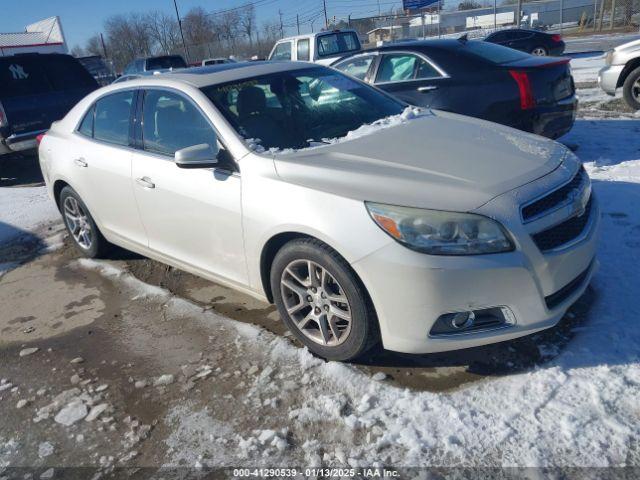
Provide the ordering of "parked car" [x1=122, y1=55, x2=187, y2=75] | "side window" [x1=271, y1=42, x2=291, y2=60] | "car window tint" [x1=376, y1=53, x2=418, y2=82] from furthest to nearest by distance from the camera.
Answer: "parked car" [x1=122, y1=55, x2=187, y2=75], "side window" [x1=271, y1=42, x2=291, y2=60], "car window tint" [x1=376, y1=53, x2=418, y2=82]

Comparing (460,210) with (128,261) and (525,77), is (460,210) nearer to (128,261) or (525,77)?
(128,261)

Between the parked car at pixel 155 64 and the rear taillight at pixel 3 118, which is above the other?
the parked car at pixel 155 64

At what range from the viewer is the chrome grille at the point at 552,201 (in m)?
2.61

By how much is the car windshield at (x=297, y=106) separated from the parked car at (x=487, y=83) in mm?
2309

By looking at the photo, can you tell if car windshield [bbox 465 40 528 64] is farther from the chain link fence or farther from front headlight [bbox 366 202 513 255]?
the chain link fence

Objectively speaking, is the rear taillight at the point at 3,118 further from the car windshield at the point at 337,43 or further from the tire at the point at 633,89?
the tire at the point at 633,89

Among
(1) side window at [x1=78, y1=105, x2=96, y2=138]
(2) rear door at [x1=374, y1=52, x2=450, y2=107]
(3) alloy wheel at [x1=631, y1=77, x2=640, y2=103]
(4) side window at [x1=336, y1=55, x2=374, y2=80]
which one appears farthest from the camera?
(3) alloy wheel at [x1=631, y1=77, x2=640, y2=103]

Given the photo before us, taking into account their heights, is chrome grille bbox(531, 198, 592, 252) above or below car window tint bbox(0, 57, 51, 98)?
below

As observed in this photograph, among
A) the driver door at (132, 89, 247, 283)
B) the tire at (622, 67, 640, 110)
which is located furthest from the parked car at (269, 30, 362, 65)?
the driver door at (132, 89, 247, 283)

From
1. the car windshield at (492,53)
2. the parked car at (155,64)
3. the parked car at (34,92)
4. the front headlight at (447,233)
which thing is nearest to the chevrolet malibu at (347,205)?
the front headlight at (447,233)

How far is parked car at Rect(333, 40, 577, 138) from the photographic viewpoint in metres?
5.98

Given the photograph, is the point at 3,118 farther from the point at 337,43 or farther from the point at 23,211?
the point at 337,43

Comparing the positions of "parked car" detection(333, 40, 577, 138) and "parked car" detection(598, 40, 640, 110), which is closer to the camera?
"parked car" detection(333, 40, 577, 138)

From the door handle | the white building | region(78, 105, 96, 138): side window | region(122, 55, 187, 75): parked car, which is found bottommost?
the door handle
